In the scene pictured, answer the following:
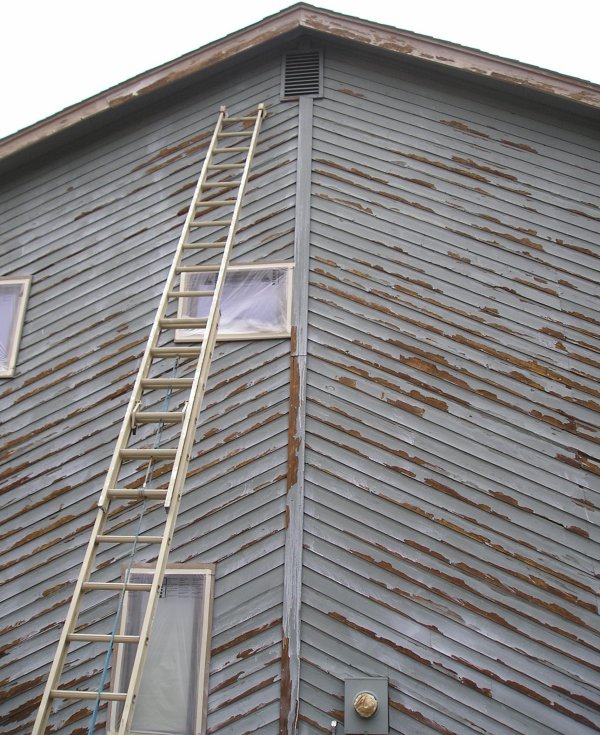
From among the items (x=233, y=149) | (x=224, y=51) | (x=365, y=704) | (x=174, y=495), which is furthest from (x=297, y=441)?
(x=224, y=51)

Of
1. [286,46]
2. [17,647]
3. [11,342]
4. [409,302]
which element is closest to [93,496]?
[17,647]

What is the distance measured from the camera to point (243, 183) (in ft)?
25.3

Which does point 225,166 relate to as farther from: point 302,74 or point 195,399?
point 195,399

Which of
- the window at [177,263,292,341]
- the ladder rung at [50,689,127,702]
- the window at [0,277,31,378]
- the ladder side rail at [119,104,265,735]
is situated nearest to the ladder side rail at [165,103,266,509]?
the ladder side rail at [119,104,265,735]

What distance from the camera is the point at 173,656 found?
21.9 feet

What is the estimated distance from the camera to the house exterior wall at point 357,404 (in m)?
6.49

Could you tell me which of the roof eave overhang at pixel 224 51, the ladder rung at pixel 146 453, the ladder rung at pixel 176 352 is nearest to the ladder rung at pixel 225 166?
the roof eave overhang at pixel 224 51

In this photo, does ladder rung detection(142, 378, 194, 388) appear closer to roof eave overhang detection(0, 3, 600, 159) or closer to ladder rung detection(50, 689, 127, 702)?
ladder rung detection(50, 689, 127, 702)

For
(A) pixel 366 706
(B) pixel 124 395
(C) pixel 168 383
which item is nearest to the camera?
(A) pixel 366 706

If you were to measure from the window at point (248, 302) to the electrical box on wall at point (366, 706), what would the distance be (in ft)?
10.5

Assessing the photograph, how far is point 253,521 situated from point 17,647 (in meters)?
2.32

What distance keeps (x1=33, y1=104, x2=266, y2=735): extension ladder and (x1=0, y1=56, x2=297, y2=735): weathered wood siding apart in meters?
0.25

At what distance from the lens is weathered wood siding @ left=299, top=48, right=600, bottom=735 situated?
21.1ft

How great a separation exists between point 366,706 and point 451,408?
2.67 m
